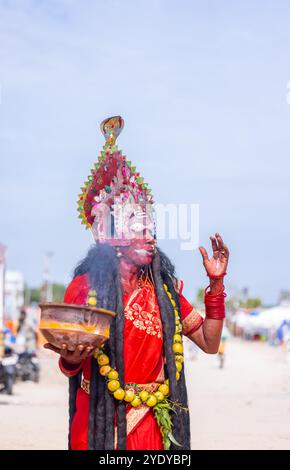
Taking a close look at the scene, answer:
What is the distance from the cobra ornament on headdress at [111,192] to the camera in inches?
170

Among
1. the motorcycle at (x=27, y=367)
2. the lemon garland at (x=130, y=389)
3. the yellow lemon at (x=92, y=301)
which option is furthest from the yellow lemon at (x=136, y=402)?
the motorcycle at (x=27, y=367)

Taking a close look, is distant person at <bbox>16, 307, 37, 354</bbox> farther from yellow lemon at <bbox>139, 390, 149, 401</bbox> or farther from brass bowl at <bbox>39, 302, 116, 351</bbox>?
brass bowl at <bbox>39, 302, 116, 351</bbox>

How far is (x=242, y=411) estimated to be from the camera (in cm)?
1371

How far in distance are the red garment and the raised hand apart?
15.5 inches

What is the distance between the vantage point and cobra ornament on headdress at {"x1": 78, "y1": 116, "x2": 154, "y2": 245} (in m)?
4.33

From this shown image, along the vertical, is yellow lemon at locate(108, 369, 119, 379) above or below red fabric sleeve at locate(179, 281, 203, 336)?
below

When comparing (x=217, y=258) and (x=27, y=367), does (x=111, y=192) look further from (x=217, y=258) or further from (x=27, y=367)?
(x=27, y=367)

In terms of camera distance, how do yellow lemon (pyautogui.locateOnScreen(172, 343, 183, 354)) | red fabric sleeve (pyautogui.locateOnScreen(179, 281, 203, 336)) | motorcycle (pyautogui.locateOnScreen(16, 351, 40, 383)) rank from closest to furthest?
yellow lemon (pyautogui.locateOnScreen(172, 343, 183, 354)) < red fabric sleeve (pyautogui.locateOnScreen(179, 281, 203, 336)) < motorcycle (pyautogui.locateOnScreen(16, 351, 40, 383))

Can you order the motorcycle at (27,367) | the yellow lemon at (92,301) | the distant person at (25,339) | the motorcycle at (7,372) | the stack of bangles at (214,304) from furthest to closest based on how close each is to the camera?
the distant person at (25,339) → the motorcycle at (27,367) → the motorcycle at (7,372) → the stack of bangles at (214,304) → the yellow lemon at (92,301)

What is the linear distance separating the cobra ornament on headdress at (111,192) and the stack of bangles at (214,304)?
501 millimetres

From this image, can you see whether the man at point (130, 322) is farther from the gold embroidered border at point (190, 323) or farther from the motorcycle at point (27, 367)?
the motorcycle at point (27, 367)

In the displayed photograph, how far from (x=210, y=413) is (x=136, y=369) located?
30.8ft

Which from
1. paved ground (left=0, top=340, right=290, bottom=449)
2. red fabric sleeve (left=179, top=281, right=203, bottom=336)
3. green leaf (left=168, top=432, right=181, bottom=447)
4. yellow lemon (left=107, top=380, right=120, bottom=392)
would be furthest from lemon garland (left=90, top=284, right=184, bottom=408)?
paved ground (left=0, top=340, right=290, bottom=449)
